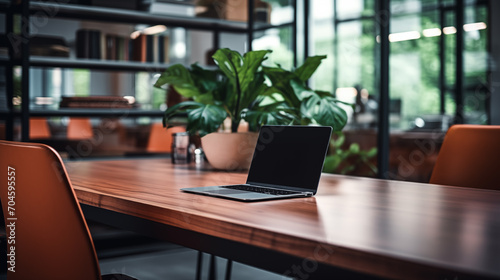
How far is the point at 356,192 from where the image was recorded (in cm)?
136

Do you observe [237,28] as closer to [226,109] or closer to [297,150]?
[226,109]

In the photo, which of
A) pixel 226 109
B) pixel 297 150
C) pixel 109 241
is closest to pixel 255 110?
pixel 226 109

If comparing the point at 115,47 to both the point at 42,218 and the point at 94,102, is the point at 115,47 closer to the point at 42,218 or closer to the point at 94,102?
the point at 94,102

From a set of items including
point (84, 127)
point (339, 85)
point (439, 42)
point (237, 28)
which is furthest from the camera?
point (339, 85)

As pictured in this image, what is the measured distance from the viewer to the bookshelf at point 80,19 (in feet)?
10.6

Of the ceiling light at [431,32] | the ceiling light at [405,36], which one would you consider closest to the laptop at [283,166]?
the ceiling light at [431,32]

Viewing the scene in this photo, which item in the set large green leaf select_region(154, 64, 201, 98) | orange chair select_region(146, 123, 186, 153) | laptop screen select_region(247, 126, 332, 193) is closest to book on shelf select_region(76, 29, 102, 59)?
orange chair select_region(146, 123, 186, 153)

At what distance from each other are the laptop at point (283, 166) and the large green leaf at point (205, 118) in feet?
1.12

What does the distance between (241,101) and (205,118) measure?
7.1 inches

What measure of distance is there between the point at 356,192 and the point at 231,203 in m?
0.35

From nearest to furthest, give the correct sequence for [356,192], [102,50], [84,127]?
[356,192] → [102,50] → [84,127]

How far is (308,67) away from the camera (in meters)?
1.96
